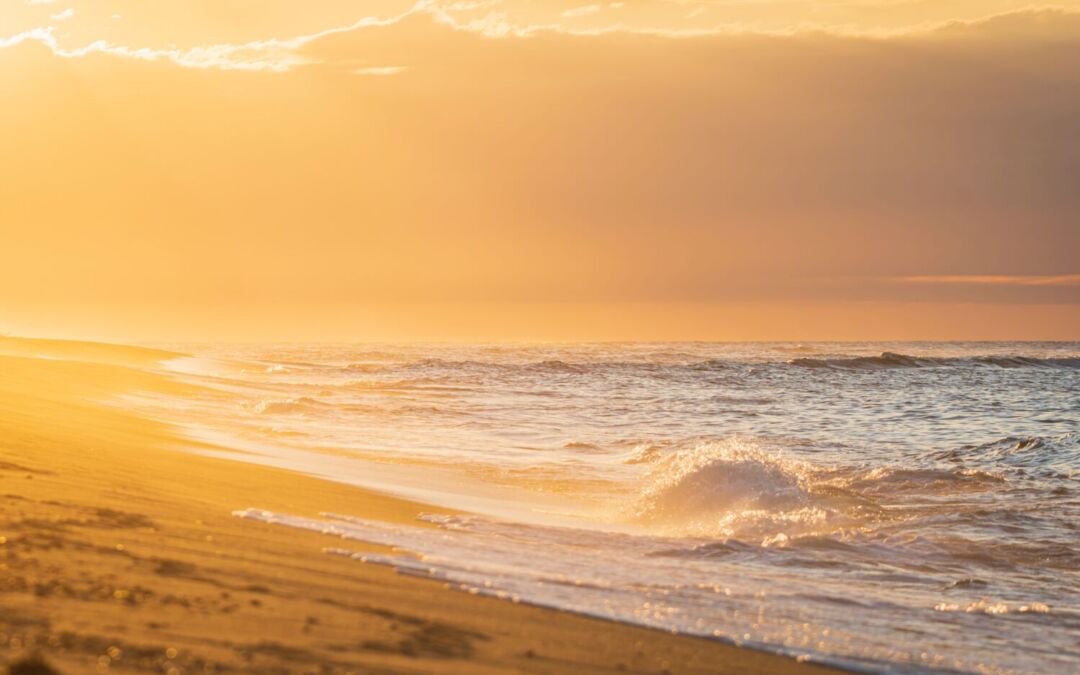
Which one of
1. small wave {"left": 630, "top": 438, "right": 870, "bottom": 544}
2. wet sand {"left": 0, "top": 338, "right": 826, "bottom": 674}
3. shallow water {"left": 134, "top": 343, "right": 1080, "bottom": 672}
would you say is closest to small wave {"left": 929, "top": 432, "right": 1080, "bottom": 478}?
shallow water {"left": 134, "top": 343, "right": 1080, "bottom": 672}

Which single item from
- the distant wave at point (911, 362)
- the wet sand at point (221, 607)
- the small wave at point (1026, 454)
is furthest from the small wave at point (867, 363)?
the wet sand at point (221, 607)

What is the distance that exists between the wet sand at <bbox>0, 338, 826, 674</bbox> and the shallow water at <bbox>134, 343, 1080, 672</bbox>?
0.44m

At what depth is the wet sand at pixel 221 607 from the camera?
3824mm

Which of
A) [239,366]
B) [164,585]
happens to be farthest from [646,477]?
[239,366]

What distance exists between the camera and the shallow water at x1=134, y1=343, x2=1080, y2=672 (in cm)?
629

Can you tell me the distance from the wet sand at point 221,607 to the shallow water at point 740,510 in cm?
44

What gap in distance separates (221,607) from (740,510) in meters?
8.08

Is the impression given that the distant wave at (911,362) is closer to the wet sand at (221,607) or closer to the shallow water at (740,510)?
the shallow water at (740,510)

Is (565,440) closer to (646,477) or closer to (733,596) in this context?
(646,477)

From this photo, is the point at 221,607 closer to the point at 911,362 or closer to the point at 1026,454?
the point at 1026,454

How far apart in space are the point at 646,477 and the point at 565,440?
4681 millimetres

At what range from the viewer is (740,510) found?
1159 cm

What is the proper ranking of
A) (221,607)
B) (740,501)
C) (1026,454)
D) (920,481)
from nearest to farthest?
(221,607)
(740,501)
(920,481)
(1026,454)

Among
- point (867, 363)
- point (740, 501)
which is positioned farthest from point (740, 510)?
point (867, 363)
